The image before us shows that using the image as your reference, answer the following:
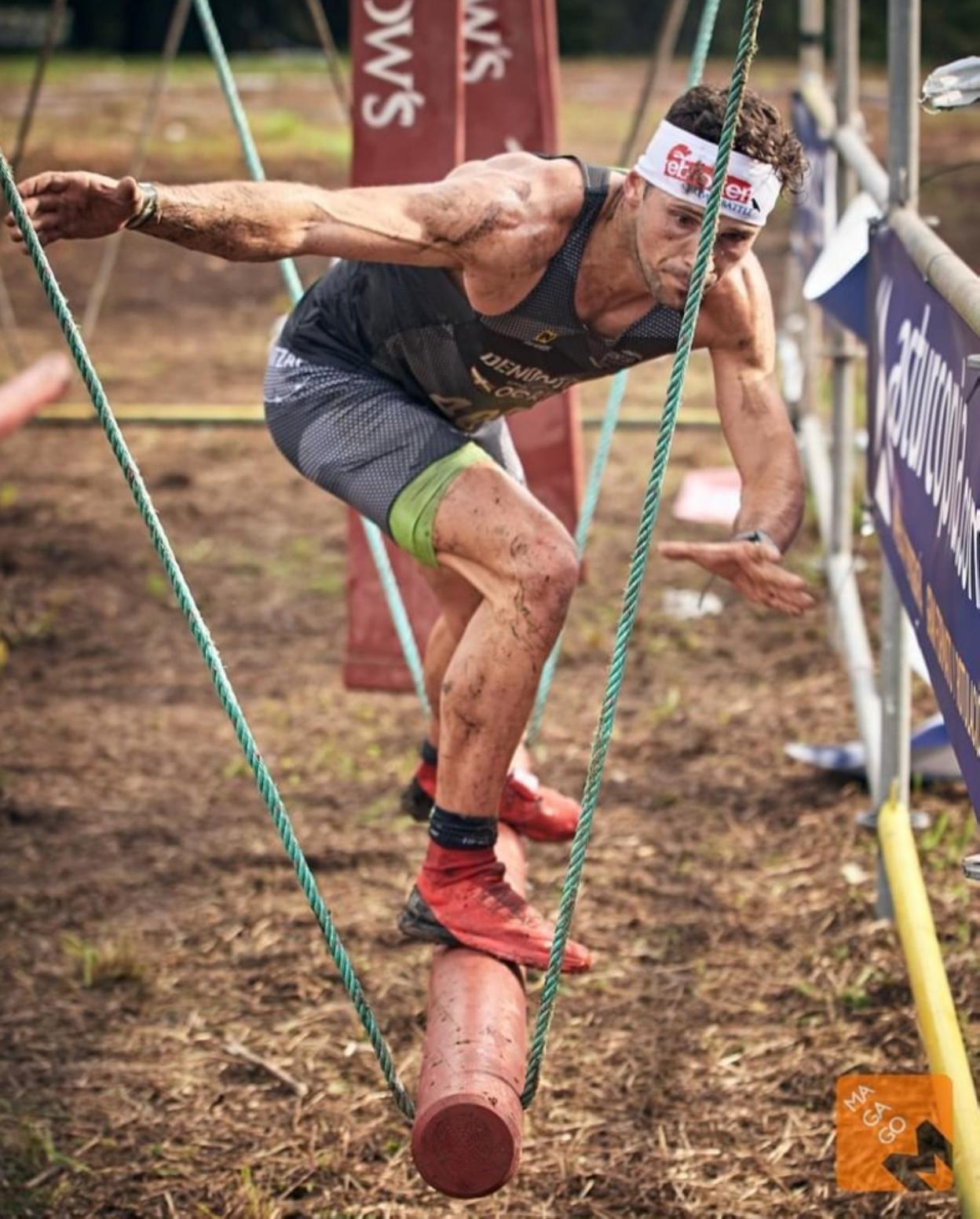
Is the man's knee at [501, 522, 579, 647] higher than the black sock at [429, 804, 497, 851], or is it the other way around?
the man's knee at [501, 522, 579, 647]

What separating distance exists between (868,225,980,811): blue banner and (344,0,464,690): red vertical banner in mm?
1539

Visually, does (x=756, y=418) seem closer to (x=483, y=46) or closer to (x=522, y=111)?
(x=522, y=111)

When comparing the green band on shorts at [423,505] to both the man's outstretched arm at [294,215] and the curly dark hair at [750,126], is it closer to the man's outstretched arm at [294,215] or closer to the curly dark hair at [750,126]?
Result: the man's outstretched arm at [294,215]

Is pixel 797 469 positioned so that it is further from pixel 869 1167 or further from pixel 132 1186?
pixel 132 1186

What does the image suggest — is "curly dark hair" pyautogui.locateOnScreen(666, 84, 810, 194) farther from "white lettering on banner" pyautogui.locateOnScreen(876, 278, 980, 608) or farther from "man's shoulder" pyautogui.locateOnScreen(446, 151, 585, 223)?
"white lettering on banner" pyautogui.locateOnScreen(876, 278, 980, 608)

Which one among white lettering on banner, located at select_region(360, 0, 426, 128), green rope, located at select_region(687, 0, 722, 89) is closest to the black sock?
green rope, located at select_region(687, 0, 722, 89)

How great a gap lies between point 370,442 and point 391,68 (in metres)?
2.18

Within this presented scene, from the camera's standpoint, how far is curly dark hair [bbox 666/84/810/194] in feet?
9.96

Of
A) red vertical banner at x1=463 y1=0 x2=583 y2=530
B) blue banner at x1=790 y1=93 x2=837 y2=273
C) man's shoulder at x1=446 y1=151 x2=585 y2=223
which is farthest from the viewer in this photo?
blue banner at x1=790 y1=93 x2=837 y2=273

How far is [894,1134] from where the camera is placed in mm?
3455

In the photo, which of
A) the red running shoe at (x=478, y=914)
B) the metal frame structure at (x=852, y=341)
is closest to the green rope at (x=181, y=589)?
the red running shoe at (x=478, y=914)

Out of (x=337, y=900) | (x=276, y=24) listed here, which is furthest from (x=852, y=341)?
(x=276, y=24)

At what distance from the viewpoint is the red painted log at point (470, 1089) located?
2.78 m

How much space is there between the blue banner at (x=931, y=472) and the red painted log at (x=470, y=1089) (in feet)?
2.61
